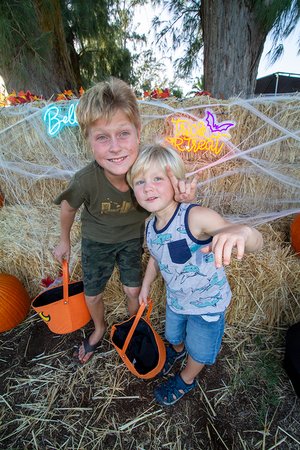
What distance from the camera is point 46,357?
173cm

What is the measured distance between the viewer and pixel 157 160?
106 centimetres

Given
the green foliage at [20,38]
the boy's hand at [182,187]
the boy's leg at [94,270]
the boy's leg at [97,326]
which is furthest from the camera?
the green foliage at [20,38]

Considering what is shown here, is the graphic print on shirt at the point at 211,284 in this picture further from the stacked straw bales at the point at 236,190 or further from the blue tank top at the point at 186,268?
the stacked straw bales at the point at 236,190

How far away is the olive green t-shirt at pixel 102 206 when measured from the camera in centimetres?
130

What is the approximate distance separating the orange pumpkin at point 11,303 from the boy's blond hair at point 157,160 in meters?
1.51

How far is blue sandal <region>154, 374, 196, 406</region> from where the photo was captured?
1372mm

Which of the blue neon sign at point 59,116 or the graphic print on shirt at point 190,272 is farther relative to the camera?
the blue neon sign at point 59,116

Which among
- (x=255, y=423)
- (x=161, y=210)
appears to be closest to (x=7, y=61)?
(x=161, y=210)

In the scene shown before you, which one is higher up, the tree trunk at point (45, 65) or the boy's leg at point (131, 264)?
the tree trunk at point (45, 65)

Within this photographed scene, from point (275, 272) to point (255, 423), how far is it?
0.94 metres

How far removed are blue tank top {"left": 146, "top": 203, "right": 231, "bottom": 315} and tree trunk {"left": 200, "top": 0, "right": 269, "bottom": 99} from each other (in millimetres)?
2666

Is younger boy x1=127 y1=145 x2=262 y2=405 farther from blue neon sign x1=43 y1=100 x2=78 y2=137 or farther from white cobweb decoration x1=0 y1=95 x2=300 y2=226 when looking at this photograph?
blue neon sign x1=43 y1=100 x2=78 y2=137

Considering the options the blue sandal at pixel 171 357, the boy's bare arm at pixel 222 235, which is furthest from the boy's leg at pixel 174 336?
the boy's bare arm at pixel 222 235

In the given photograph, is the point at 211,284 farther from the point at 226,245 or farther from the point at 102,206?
the point at 102,206
